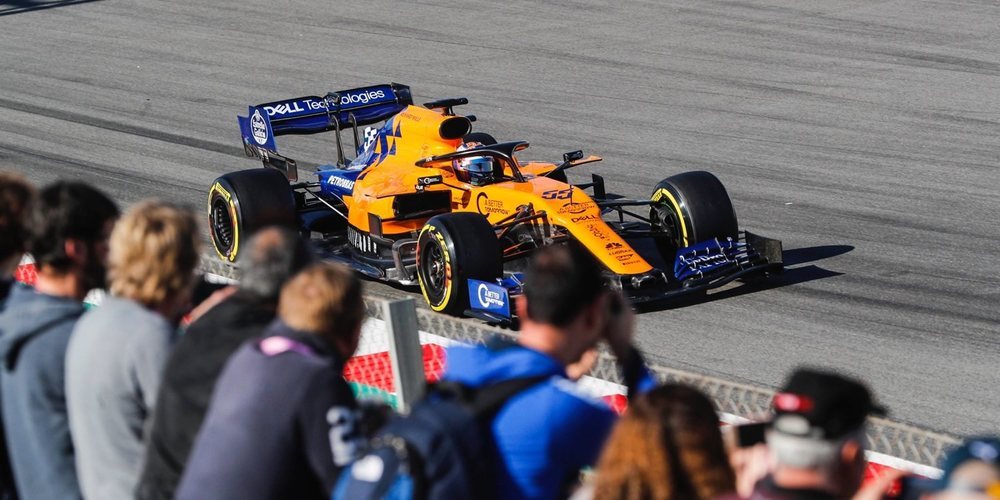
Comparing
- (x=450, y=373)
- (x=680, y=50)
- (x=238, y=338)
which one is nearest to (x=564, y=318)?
(x=450, y=373)

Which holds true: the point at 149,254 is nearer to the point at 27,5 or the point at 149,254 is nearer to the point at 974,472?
the point at 974,472

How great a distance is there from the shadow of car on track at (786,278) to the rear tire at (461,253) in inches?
48.0

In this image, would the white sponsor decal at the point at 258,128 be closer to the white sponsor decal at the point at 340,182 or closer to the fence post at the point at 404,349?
the white sponsor decal at the point at 340,182

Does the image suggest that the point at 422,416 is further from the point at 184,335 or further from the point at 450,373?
the point at 184,335

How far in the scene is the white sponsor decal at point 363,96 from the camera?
12.6 metres

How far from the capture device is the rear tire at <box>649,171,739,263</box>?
10.3 meters

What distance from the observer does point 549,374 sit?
329 cm

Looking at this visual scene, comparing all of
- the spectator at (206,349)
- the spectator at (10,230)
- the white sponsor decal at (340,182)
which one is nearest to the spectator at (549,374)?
the spectator at (206,349)

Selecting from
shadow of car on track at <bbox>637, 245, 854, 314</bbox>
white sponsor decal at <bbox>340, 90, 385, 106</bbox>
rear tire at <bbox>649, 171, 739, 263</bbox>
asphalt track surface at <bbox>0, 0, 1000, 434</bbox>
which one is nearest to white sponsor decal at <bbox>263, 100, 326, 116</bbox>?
white sponsor decal at <bbox>340, 90, 385, 106</bbox>

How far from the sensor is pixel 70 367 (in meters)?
3.87

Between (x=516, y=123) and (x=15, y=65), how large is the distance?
8283mm

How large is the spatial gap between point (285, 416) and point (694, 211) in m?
7.18

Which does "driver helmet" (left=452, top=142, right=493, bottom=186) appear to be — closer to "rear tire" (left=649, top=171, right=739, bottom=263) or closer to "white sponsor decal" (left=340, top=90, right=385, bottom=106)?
"rear tire" (left=649, top=171, right=739, bottom=263)

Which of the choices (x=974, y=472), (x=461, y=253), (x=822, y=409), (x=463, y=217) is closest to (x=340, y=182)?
(x=463, y=217)
